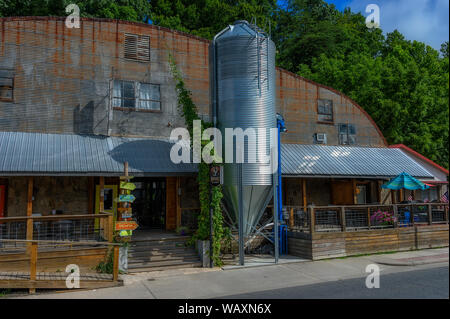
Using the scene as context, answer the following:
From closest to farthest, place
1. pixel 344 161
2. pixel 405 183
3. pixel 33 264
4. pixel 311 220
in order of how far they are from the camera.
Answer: pixel 33 264, pixel 311 220, pixel 405 183, pixel 344 161

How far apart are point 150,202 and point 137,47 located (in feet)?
22.8

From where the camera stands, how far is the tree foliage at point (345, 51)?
1090 inches

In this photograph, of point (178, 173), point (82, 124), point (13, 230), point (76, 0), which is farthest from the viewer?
point (76, 0)

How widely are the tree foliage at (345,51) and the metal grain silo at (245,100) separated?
9.02 m

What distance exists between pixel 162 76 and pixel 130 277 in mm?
9214

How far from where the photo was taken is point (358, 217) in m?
14.9

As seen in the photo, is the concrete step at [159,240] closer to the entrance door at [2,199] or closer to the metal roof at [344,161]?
the entrance door at [2,199]

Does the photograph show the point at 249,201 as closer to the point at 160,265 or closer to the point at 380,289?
the point at 160,265

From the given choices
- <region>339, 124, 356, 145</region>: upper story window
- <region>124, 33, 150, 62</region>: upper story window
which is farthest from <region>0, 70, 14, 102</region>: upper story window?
<region>339, 124, 356, 145</region>: upper story window

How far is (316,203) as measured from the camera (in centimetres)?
1917

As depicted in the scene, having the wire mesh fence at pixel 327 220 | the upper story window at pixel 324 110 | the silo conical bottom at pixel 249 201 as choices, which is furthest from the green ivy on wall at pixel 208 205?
the upper story window at pixel 324 110

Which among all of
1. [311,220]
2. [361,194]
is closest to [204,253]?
[311,220]

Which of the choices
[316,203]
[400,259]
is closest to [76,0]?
[316,203]

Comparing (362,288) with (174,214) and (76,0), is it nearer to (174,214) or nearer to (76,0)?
(174,214)
